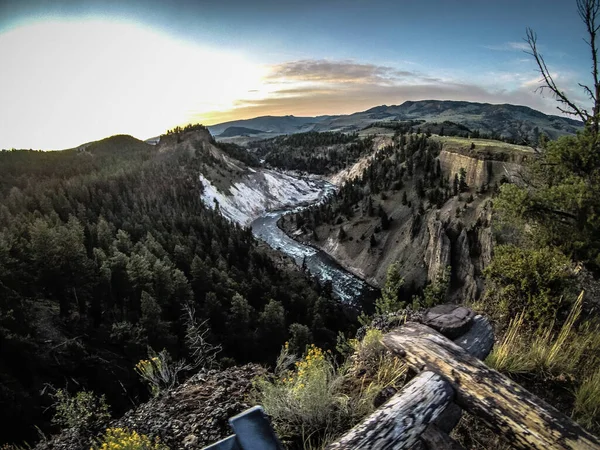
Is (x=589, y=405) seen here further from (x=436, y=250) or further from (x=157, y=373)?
(x=436, y=250)

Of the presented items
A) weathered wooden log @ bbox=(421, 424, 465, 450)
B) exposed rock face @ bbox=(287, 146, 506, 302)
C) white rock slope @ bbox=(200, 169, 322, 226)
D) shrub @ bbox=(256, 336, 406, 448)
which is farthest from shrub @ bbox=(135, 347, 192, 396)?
white rock slope @ bbox=(200, 169, 322, 226)

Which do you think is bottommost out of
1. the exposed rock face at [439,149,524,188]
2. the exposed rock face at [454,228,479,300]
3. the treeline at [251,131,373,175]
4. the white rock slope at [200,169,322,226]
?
the exposed rock face at [454,228,479,300]

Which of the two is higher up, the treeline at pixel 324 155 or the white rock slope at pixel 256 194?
the treeline at pixel 324 155

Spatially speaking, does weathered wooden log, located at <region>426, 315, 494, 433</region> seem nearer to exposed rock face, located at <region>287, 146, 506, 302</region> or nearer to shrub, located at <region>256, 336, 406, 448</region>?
shrub, located at <region>256, 336, 406, 448</region>

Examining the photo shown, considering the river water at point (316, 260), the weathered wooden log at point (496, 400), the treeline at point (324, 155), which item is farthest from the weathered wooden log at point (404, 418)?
the treeline at point (324, 155)

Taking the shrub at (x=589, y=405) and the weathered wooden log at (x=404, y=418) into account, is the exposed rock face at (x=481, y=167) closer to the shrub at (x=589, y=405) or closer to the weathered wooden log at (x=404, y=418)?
the shrub at (x=589, y=405)

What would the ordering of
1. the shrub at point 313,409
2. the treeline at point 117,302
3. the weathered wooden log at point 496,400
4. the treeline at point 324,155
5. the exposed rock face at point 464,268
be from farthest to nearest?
1. the treeline at point 324,155
2. the exposed rock face at point 464,268
3. the treeline at point 117,302
4. the shrub at point 313,409
5. the weathered wooden log at point 496,400
